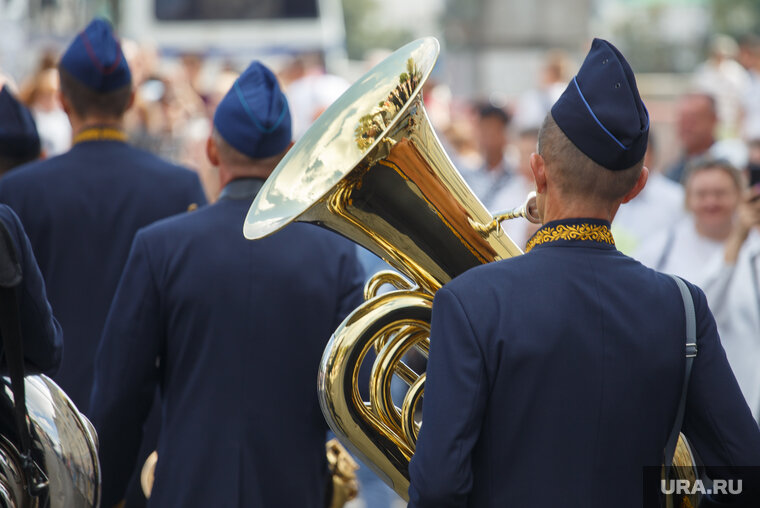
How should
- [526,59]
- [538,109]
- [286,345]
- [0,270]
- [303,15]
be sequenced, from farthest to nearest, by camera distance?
[303,15] < [526,59] < [538,109] < [286,345] < [0,270]

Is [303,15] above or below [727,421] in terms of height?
above

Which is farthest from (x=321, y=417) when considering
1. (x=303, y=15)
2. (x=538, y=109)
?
(x=303, y=15)

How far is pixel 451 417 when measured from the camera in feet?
6.37

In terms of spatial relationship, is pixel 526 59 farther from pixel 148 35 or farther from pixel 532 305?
pixel 532 305

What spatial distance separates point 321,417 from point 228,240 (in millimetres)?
542

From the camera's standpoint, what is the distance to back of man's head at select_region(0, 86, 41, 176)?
3873mm

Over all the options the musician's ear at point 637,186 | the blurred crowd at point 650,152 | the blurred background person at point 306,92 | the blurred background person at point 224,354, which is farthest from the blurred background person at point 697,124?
the musician's ear at point 637,186

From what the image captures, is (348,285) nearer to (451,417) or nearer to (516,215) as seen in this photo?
(516,215)

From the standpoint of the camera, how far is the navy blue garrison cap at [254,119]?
115 inches

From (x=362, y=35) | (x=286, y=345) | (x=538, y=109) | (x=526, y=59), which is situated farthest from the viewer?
(x=362, y=35)

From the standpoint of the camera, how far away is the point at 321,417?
9.56 ft

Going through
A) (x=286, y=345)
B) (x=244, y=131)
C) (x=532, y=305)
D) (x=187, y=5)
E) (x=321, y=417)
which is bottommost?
(x=321, y=417)

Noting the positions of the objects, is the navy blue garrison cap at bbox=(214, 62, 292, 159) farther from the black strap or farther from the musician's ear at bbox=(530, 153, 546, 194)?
the musician's ear at bbox=(530, 153, 546, 194)

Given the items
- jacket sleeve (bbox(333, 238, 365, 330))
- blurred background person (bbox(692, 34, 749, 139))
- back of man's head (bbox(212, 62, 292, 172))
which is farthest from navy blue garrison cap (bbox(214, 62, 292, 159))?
blurred background person (bbox(692, 34, 749, 139))
